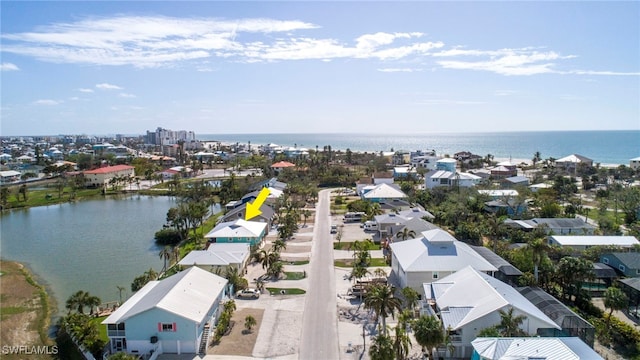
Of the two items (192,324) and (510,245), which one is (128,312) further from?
(510,245)

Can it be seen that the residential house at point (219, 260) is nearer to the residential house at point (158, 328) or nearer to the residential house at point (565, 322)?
the residential house at point (158, 328)

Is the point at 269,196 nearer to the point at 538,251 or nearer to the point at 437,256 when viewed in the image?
the point at 437,256

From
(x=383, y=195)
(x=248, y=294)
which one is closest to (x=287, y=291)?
(x=248, y=294)

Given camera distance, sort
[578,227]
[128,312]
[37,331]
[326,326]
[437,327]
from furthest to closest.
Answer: [578,227] < [37,331] < [326,326] < [128,312] < [437,327]

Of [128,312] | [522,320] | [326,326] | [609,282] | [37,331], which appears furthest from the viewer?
[609,282]

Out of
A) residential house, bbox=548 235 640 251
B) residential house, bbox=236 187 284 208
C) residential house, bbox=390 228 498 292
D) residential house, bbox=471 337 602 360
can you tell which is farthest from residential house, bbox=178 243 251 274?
residential house, bbox=548 235 640 251

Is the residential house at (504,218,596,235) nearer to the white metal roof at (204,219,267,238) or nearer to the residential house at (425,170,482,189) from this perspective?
the residential house at (425,170,482,189)

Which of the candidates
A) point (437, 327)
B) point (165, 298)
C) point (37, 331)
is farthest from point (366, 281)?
point (37, 331)
